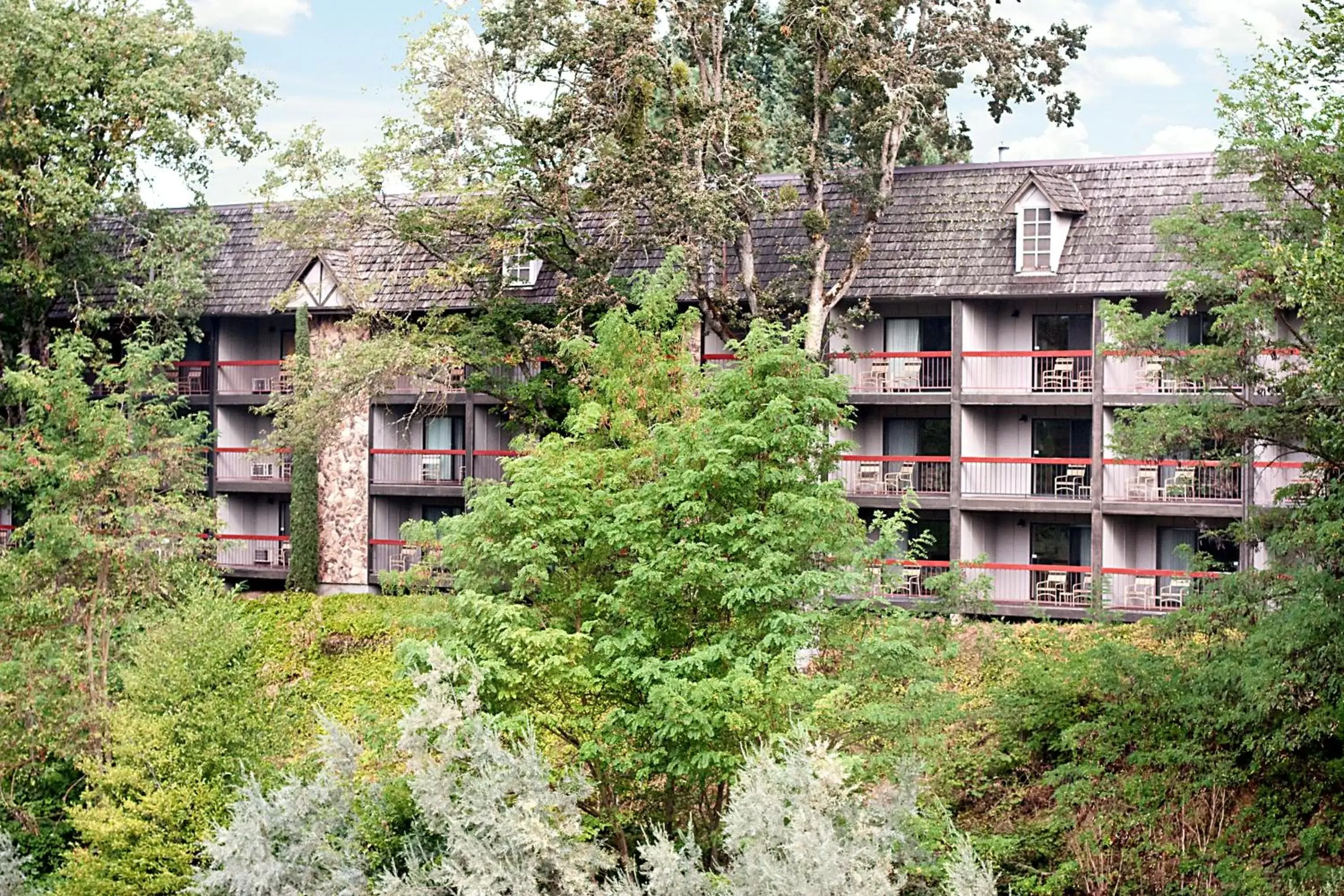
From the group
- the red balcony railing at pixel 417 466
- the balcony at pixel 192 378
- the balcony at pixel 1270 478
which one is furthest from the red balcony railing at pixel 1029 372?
the balcony at pixel 192 378

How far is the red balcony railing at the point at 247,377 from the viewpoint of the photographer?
142 feet

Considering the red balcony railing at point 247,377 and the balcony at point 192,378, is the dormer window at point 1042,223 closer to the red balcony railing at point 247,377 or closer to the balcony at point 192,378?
the red balcony railing at point 247,377

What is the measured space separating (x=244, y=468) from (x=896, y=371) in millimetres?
17566

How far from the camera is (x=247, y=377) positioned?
4375 cm

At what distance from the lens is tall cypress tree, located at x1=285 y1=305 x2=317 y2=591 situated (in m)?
40.7

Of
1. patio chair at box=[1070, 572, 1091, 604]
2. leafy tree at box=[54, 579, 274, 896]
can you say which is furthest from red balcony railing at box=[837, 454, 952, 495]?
leafy tree at box=[54, 579, 274, 896]

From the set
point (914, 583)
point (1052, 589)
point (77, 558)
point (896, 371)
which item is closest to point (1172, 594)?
point (1052, 589)

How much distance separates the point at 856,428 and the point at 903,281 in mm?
3504

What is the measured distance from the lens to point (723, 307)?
111 ft

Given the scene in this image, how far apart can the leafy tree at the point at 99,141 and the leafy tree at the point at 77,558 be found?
676 cm

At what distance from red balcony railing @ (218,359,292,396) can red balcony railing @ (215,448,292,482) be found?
1.55 m

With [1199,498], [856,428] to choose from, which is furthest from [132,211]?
[1199,498]

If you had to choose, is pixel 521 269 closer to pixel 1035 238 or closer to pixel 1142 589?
pixel 1035 238

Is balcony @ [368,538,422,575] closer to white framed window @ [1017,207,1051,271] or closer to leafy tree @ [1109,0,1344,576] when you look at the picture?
white framed window @ [1017,207,1051,271]
